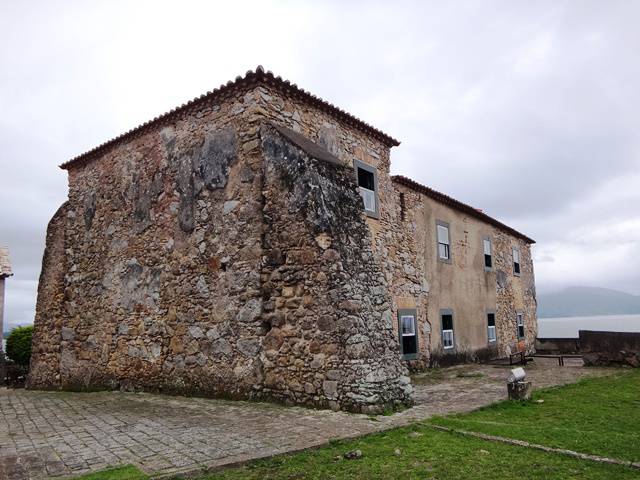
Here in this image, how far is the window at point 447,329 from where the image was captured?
15312mm

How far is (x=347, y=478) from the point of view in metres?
4.49

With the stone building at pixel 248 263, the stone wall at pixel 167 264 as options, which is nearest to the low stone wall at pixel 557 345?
the stone building at pixel 248 263

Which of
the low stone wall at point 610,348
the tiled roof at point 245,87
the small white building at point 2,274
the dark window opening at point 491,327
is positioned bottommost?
the low stone wall at point 610,348

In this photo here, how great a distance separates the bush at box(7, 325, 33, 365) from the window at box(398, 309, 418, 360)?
15027mm

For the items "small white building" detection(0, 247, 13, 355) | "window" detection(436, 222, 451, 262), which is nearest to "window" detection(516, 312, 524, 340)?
"window" detection(436, 222, 451, 262)

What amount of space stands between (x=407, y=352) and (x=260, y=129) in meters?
7.54

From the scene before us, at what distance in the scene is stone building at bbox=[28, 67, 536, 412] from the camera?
7926mm

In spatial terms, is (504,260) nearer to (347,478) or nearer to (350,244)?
(350,244)

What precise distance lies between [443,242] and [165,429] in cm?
1153

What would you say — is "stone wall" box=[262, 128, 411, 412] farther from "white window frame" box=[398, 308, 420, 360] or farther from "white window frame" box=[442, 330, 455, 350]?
"white window frame" box=[442, 330, 455, 350]

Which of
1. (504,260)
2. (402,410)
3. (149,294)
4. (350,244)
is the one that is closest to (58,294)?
(149,294)

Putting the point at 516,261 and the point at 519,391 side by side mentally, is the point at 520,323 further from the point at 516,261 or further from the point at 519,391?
the point at 519,391

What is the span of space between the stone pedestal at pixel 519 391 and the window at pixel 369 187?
545 cm

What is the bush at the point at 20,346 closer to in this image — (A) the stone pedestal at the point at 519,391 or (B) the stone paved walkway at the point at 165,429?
(B) the stone paved walkway at the point at 165,429
